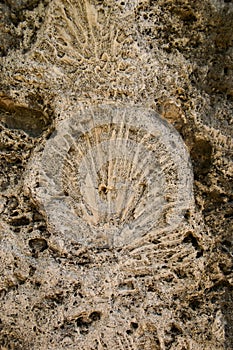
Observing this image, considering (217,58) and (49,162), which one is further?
(217,58)

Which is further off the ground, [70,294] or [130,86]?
[130,86]

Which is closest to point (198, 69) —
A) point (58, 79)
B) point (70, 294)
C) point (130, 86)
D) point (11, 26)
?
point (130, 86)

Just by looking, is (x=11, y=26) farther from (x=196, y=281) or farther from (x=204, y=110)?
(x=196, y=281)

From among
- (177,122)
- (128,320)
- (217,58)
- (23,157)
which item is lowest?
(128,320)
